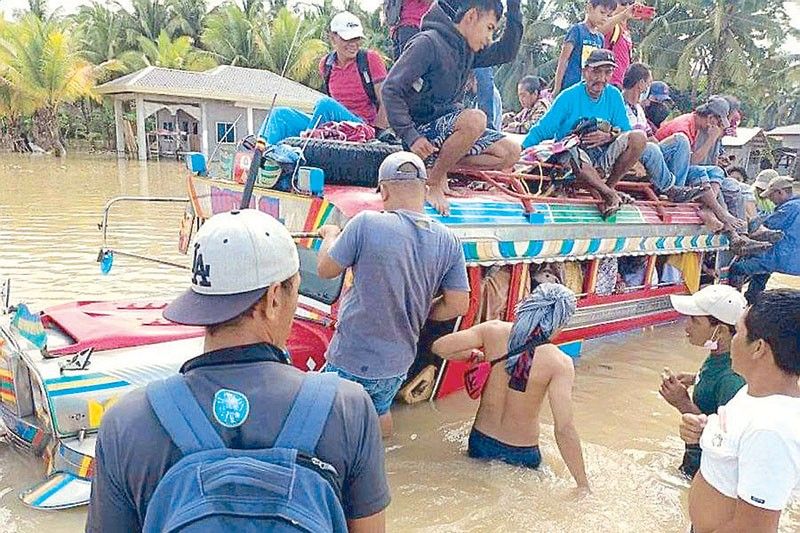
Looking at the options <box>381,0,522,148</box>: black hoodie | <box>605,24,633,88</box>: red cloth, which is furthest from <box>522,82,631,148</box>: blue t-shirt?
<box>605,24,633,88</box>: red cloth

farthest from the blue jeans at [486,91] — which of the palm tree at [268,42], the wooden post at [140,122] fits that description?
the palm tree at [268,42]

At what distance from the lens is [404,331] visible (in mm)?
3457

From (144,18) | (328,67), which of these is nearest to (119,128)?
(144,18)

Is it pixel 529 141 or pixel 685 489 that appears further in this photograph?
pixel 529 141

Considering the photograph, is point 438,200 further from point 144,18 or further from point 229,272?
point 144,18

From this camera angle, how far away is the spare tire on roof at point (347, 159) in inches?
175

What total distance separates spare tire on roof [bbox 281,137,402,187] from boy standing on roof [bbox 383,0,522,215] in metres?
0.28

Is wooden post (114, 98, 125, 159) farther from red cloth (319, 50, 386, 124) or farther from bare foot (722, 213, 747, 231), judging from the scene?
bare foot (722, 213, 747, 231)

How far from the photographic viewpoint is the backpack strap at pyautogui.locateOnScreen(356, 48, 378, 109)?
215 inches

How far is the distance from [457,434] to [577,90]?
283 cm

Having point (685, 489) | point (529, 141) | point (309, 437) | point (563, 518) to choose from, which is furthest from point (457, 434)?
point (309, 437)

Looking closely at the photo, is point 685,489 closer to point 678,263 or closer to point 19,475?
point 678,263

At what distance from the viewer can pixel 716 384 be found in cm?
330

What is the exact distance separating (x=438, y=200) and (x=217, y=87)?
25745mm
